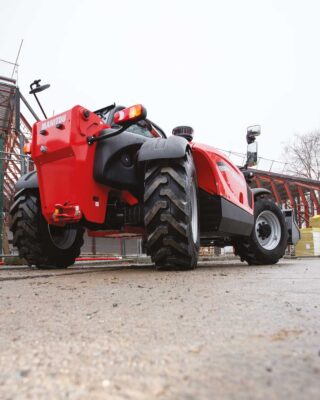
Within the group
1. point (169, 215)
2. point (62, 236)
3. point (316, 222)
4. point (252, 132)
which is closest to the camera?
point (169, 215)

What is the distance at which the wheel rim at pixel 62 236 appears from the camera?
4.68 m

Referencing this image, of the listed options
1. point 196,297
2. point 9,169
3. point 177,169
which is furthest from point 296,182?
point 196,297

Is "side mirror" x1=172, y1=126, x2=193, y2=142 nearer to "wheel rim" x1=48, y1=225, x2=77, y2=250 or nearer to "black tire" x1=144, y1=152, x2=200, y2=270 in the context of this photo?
"black tire" x1=144, y1=152, x2=200, y2=270

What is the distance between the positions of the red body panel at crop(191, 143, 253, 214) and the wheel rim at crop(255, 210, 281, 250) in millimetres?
1075

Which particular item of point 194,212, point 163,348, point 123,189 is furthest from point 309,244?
point 163,348

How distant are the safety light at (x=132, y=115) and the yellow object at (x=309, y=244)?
12314mm

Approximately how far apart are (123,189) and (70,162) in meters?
0.62

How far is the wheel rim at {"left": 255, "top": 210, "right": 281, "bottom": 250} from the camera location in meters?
5.53

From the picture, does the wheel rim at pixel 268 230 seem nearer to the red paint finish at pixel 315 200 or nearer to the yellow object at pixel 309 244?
the yellow object at pixel 309 244

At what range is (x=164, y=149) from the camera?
3.41 meters

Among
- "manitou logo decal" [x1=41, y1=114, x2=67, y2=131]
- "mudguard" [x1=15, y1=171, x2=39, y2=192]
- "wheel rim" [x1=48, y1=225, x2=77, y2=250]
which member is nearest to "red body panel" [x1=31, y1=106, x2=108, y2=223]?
"manitou logo decal" [x1=41, y1=114, x2=67, y2=131]

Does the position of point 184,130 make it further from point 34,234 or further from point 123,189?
point 34,234

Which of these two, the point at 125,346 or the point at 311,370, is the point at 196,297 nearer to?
the point at 125,346

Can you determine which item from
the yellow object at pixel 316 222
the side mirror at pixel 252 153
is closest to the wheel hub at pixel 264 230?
the side mirror at pixel 252 153
